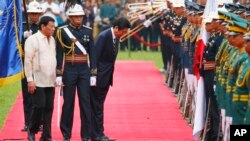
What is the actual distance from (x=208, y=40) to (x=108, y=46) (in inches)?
77.5

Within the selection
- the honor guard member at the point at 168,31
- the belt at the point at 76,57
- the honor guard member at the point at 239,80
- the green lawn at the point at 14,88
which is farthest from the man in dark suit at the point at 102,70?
the honor guard member at the point at 168,31

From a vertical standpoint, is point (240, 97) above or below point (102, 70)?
above

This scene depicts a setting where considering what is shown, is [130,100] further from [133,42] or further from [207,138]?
[133,42]

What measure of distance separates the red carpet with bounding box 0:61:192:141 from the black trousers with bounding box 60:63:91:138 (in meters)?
0.77

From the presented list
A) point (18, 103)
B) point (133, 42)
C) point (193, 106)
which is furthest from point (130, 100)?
point (133, 42)

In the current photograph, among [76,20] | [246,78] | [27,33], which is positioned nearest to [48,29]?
[76,20]

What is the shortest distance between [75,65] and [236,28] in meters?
3.89

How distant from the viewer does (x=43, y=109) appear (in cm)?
1905

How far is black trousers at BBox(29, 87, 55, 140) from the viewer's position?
1883 centimetres

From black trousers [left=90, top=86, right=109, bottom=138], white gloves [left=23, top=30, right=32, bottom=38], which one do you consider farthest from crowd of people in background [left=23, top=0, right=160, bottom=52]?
black trousers [left=90, top=86, right=109, bottom=138]

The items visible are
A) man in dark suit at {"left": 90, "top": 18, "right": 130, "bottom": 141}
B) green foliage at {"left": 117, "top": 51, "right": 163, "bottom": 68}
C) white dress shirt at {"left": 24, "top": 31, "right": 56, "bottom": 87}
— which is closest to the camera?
white dress shirt at {"left": 24, "top": 31, "right": 56, "bottom": 87}

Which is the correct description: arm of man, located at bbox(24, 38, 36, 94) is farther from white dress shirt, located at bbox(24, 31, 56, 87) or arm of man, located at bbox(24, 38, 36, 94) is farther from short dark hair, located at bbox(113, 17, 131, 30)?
short dark hair, located at bbox(113, 17, 131, 30)

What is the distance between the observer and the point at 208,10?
1925 centimetres

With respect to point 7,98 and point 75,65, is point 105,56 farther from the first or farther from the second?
point 7,98
